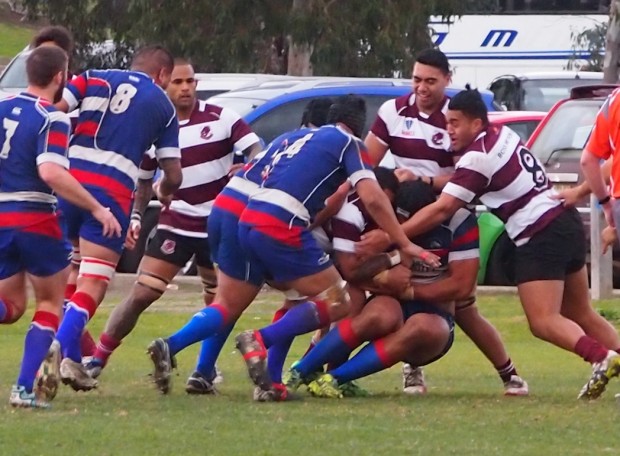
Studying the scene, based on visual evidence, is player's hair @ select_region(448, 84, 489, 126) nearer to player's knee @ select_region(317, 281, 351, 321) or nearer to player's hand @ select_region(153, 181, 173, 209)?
player's knee @ select_region(317, 281, 351, 321)

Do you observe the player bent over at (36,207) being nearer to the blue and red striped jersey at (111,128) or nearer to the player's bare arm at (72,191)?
the player's bare arm at (72,191)

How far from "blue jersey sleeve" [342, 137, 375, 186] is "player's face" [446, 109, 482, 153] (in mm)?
731

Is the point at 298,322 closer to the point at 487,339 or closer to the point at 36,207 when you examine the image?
the point at 487,339

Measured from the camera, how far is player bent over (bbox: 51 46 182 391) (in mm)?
8766

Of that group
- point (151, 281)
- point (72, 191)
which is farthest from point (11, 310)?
point (151, 281)

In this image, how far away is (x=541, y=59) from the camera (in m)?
36.7

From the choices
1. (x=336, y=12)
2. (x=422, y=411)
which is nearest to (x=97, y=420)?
(x=422, y=411)

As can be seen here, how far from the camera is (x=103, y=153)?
29.2 ft

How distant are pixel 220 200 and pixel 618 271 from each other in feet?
27.2

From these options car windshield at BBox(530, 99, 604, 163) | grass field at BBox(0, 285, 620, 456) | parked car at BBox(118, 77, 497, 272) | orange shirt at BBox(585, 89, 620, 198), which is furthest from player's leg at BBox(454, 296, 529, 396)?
car windshield at BBox(530, 99, 604, 163)

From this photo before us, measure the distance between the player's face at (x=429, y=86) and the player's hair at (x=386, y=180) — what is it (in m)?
0.55

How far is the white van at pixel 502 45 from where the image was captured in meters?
36.5

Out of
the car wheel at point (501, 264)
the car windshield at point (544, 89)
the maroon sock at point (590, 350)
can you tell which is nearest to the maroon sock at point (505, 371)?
the maroon sock at point (590, 350)

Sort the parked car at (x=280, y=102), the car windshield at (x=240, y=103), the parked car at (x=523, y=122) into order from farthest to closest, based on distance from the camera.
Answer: the parked car at (x=523, y=122) < the car windshield at (x=240, y=103) < the parked car at (x=280, y=102)
